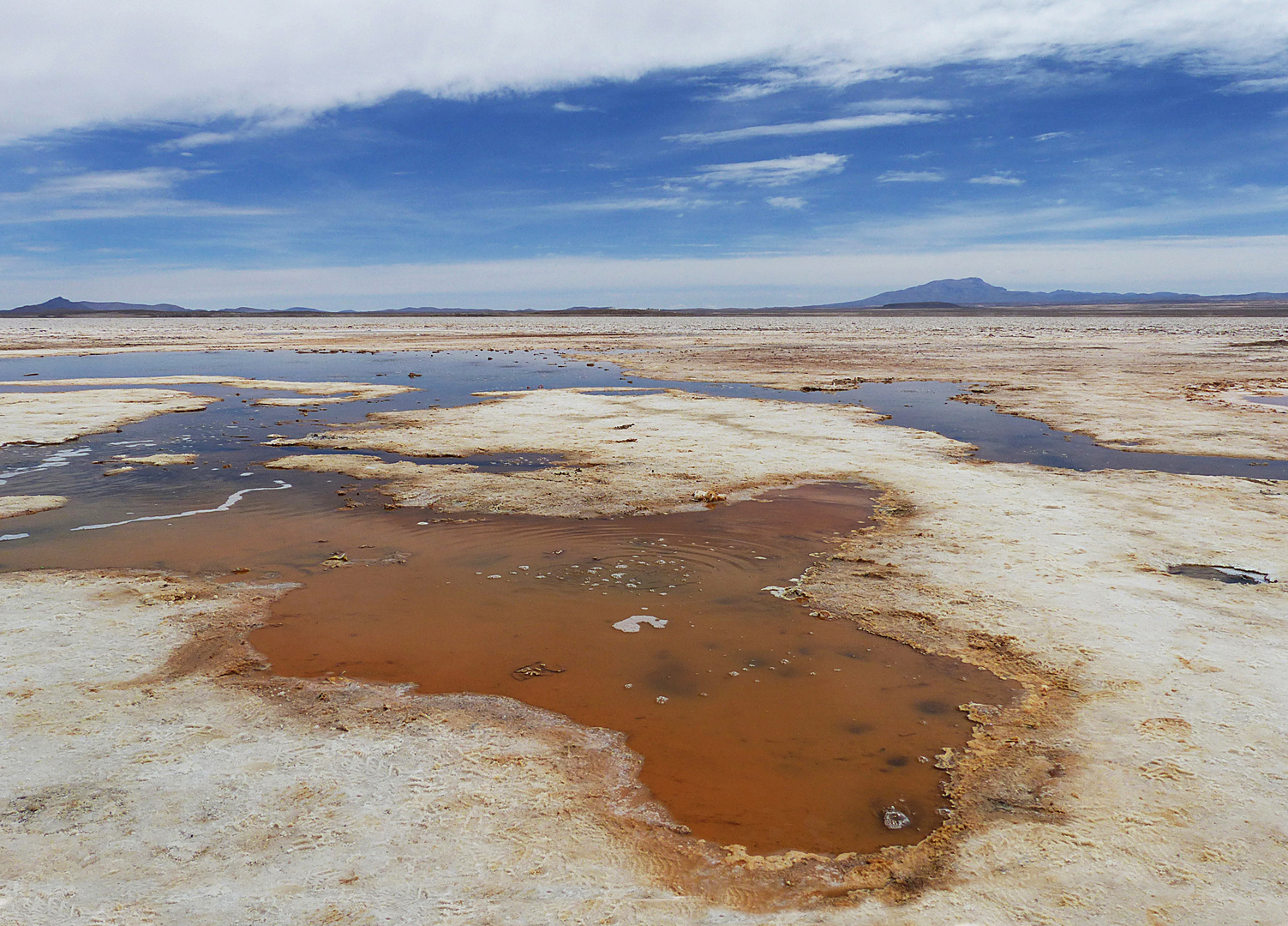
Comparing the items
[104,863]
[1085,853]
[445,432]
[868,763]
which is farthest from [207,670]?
[445,432]

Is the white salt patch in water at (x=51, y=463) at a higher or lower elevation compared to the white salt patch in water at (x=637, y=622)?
higher

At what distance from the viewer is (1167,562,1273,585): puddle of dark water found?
827 cm

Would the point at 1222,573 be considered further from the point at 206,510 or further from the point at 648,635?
the point at 206,510

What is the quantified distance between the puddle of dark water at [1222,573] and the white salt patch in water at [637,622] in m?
6.00

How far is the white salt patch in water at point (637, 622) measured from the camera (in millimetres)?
7559

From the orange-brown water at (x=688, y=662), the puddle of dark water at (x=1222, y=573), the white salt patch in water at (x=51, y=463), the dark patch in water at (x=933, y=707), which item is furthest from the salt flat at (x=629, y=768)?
the white salt patch in water at (x=51, y=463)

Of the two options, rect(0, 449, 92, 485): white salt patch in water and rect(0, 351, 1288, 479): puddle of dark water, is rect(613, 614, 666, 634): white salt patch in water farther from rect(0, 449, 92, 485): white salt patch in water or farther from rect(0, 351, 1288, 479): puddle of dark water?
rect(0, 449, 92, 485): white salt patch in water

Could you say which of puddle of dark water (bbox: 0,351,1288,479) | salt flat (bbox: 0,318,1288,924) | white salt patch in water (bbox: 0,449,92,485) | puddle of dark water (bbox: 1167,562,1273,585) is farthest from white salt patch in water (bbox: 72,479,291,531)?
puddle of dark water (bbox: 1167,562,1273,585)

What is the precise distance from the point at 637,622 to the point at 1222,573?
680cm

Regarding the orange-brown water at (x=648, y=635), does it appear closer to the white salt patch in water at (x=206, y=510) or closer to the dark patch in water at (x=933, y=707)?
the dark patch in water at (x=933, y=707)

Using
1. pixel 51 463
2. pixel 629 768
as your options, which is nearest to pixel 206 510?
pixel 51 463

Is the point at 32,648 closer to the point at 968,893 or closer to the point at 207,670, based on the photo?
the point at 207,670

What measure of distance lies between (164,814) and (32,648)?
3.46 meters

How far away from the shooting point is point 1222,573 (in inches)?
335
